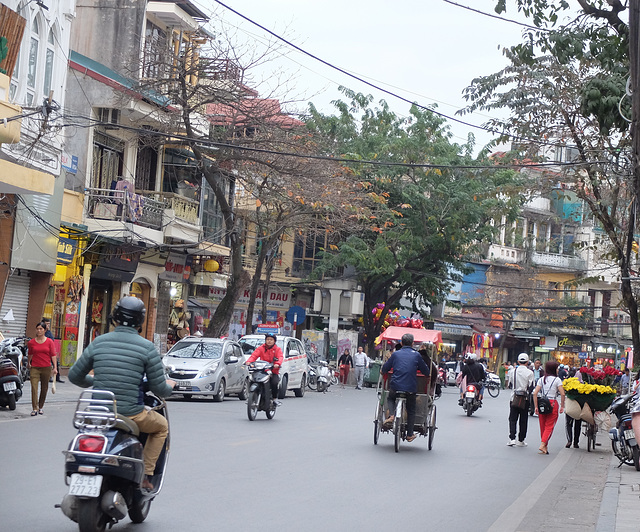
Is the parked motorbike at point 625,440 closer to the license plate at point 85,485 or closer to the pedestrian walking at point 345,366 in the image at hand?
the license plate at point 85,485

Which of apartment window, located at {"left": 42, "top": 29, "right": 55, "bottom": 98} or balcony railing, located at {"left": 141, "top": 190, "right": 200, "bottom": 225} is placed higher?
apartment window, located at {"left": 42, "top": 29, "right": 55, "bottom": 98}

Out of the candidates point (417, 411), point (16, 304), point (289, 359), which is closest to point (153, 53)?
point (16, 304)

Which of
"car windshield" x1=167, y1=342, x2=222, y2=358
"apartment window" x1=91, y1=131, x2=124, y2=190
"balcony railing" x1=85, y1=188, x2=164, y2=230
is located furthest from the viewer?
"apartment window" x1=91, y1=131, x2=124, y2=190

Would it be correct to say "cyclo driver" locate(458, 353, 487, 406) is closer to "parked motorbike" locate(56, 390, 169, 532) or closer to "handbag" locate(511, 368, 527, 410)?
"handbag" locate(511, 368, 527, 410)

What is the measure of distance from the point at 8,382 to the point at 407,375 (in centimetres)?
718

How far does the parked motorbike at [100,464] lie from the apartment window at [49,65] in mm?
17327

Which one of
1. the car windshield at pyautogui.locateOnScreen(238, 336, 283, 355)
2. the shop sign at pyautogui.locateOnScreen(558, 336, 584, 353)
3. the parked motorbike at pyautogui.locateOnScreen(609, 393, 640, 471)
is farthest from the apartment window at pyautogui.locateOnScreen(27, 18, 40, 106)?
the shop sign at pyautogui.locateOnScreen(558, 336, 584, 353)

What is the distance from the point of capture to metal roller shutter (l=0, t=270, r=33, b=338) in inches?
1008

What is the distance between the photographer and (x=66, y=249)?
27.1 metres

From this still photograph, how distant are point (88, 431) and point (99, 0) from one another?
88.0 ft

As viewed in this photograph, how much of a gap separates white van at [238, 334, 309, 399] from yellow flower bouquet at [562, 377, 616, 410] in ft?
37.8

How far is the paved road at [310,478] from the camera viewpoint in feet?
28.4

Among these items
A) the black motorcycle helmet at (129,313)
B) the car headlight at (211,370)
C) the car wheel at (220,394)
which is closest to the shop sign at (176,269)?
the car wheel at (220,394)

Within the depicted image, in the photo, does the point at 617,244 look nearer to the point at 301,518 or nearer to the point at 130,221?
the point at 130,221
